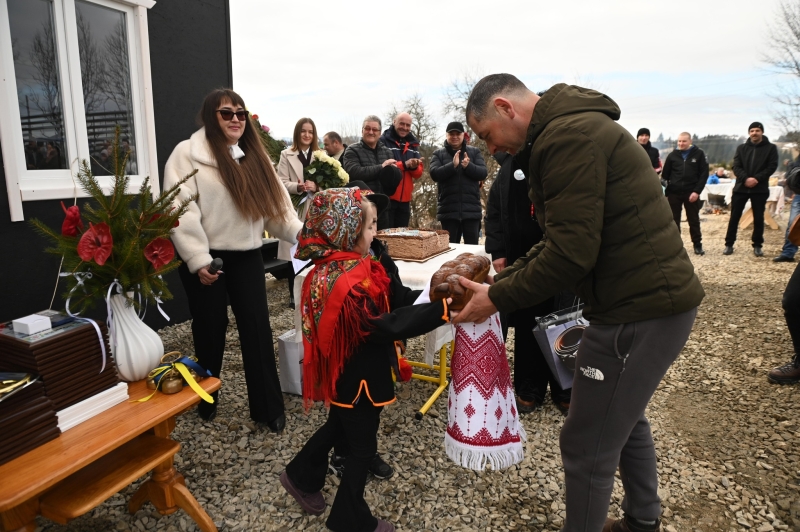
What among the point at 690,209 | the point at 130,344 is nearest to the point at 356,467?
the point at 130,344

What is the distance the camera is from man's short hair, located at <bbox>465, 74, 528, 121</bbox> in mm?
1884

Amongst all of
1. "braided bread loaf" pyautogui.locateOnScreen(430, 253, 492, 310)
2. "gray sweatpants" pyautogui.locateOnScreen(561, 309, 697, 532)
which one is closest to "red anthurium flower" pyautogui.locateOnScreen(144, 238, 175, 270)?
"braided bread loaf" pyautogui.locateOnScreen(430, 253, 492, 310)

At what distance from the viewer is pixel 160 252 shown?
224 centimetres

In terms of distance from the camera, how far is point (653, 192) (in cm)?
170

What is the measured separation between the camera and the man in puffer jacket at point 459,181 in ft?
18.9

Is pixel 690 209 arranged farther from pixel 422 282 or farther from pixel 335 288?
pixel 335 288

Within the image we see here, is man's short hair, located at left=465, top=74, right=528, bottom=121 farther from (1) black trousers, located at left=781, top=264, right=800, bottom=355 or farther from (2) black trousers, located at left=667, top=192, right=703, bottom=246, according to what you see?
(2) black trousers, located at left=667, top=192, right=703, bottom=246

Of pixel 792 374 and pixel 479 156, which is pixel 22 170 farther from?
pixel 792 374

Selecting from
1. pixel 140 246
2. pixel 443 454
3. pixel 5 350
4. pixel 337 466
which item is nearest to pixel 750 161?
pixel 443 454

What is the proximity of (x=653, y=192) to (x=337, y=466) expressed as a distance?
212 cm

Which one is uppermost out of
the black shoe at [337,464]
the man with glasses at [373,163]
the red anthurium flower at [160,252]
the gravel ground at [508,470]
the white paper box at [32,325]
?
the man with glasses at [373,163]

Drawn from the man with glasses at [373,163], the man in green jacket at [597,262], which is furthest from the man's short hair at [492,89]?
the man with glasses at [373,163]

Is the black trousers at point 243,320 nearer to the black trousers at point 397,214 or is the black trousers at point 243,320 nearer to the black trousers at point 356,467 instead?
the black trousers at point 356,467

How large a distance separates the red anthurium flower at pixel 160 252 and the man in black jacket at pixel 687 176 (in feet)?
31.2
